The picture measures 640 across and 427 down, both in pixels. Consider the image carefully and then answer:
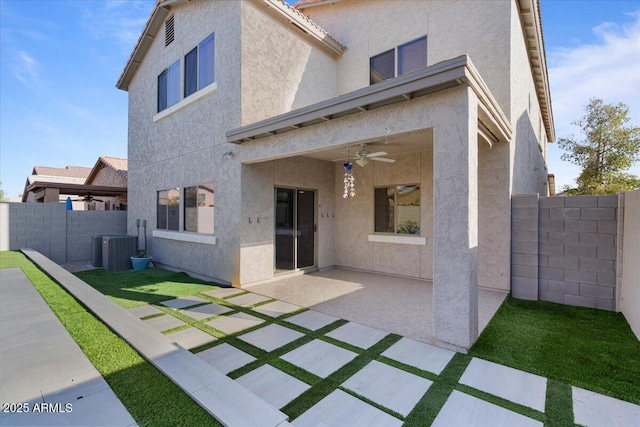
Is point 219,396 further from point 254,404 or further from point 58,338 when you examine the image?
point 58,338

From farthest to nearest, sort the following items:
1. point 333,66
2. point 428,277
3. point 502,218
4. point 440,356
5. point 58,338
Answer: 1. point 333,66
2. point 428,277
3. point 502,218
4. point 440,356
5. point 58,338

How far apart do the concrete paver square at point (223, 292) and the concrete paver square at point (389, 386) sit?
408 cm

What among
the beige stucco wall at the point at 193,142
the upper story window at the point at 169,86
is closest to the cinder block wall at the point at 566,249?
the beige stucco wall at the point at 193,142

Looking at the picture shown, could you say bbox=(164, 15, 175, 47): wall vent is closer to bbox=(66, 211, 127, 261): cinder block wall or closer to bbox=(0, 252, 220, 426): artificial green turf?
bbox=(66, 211, 127, 261): cinder block wall

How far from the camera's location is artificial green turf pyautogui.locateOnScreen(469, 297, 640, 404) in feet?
11.0

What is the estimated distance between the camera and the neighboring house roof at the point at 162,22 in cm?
812

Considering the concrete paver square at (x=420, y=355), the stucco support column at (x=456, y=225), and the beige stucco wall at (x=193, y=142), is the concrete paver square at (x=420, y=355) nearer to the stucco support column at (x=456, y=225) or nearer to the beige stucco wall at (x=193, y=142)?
the stucco support column at (x=456, y=225)

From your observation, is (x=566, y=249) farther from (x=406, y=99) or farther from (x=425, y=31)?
(x=425, y=31)

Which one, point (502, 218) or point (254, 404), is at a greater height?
point (502, 218)

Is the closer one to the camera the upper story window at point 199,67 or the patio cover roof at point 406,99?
the patio cover roof at point 406,99

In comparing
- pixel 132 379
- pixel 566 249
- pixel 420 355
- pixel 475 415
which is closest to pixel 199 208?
pixel 132 379

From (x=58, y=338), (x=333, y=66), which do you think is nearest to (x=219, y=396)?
(x=58, y=338)

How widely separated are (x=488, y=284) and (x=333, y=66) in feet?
27.6

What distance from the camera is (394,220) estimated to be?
865cm
